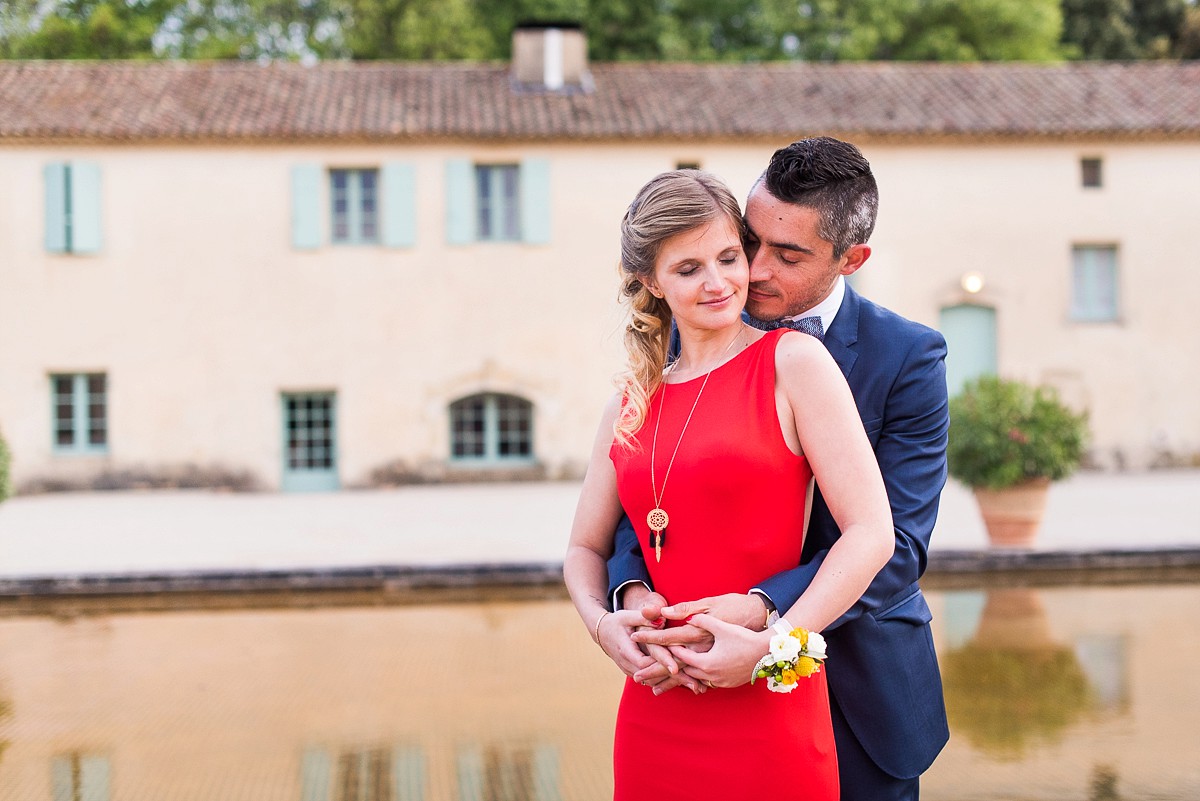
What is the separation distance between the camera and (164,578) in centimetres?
846

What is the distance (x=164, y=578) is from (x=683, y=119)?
12.0 meters

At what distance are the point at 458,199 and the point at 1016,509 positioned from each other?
10.6 meters

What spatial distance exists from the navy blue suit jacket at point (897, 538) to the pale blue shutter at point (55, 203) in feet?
57.0

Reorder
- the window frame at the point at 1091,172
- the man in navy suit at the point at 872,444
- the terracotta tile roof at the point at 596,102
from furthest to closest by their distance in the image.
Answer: the window frame at the point at 1091,172, the terracotta tile roof at the point at 596,102, the man in navy suit at the point at 872,444

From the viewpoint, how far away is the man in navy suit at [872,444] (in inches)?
88.3

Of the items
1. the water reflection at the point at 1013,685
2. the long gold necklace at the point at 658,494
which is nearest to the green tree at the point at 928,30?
the water reflection at the point at 1013,685

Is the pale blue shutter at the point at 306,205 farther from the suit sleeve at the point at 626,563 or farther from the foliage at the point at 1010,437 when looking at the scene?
the suit sleeve at the point at 626,563

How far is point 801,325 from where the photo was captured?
7.77ft

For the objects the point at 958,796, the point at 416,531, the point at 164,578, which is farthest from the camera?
the point at 416,531

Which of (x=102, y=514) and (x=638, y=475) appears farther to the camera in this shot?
(x=102, y=514)

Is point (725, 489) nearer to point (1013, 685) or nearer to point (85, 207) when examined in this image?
point (1013, 685)

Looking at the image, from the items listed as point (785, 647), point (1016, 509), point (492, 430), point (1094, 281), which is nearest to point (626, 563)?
point (785, 647)

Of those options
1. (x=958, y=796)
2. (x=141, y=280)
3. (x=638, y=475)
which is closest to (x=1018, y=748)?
(x=958, y=796)

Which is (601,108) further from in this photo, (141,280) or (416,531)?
(416,531)
